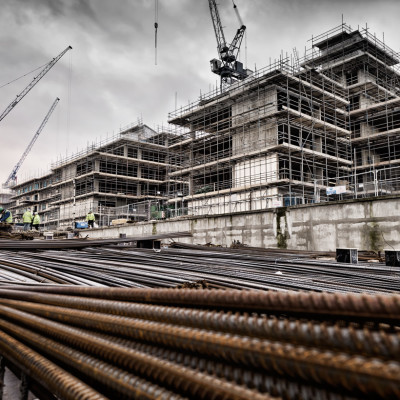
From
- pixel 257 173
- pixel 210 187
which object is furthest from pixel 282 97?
pixel 210 187

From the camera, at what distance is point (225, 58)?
45844 mm

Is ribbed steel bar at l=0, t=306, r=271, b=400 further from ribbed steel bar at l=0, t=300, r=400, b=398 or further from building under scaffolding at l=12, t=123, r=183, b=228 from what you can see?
building under scaffolding at l=12, t=123, r=183, b=228

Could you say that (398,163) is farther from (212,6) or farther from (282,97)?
(212,6)

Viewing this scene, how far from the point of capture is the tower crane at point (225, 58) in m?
45.7

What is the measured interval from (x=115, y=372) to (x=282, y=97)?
28.5 meters

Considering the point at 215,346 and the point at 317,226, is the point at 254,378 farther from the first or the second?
the point at 317,226

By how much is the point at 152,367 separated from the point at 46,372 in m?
0.67

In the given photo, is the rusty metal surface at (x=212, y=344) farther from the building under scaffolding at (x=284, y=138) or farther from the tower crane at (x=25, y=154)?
the tower crane at (x=25, y=154)

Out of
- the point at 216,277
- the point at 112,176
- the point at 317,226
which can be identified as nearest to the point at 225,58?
the point at 112,176

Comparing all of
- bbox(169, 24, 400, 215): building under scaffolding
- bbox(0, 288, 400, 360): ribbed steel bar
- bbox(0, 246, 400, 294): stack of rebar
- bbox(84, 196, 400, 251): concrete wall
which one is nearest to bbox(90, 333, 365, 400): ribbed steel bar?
bbox(0, 288, 400, 360): ribbed steel bar

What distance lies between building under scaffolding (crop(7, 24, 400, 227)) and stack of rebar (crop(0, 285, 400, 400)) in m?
17.5

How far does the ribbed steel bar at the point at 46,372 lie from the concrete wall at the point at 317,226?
36.4 ft

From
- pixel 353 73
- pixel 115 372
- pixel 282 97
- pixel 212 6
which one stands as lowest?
pixel 115 372

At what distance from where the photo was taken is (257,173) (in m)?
26.5
